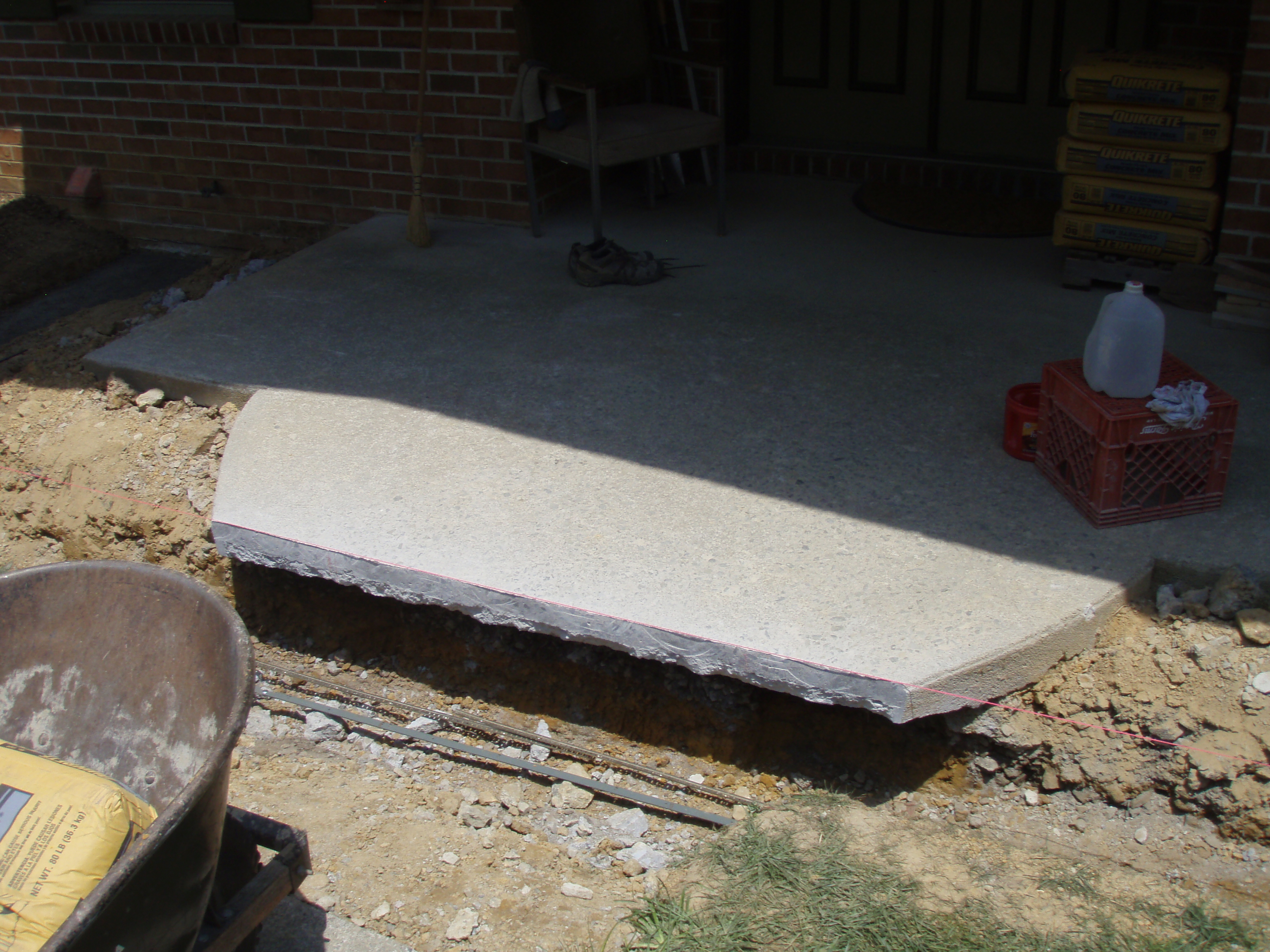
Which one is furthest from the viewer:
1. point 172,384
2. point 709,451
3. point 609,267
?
point 609,267

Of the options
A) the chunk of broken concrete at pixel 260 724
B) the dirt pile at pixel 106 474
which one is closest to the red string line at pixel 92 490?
the dirt pile at pixel 106 474

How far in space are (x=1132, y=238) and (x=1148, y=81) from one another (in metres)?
0.60

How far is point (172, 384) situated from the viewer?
13.9 feet

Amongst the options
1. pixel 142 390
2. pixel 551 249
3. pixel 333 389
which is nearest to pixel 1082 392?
pixel 333 389

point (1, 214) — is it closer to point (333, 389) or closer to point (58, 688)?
point (333, 389)

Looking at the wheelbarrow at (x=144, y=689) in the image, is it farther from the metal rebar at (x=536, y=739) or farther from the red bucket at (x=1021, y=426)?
the red bucket at (x=1021, y=426)

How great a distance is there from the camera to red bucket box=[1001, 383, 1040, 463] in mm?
3383

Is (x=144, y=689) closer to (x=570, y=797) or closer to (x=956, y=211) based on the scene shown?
(x=570, y=797)

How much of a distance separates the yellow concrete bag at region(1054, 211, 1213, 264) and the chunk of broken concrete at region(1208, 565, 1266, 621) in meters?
1.97

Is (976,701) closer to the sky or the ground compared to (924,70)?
closer to the ground

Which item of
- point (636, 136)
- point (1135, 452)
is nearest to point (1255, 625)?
point (1135, 452)

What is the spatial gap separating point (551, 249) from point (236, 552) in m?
2.50

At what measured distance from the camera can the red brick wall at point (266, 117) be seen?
17.8 ft

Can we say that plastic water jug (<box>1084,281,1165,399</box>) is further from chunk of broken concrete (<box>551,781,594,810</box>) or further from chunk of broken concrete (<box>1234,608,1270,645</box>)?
chunk of broken concrete (<box>551,781,594,810</box>)
